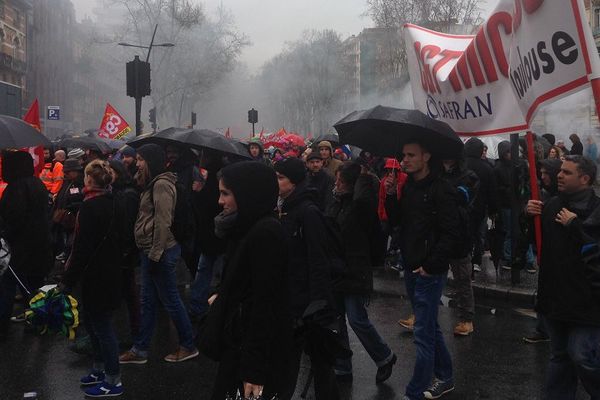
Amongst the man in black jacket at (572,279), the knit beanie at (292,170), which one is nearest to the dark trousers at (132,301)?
the knit beanie at (292,170)

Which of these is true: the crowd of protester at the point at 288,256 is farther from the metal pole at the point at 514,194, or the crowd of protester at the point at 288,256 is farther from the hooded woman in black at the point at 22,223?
the metal pole at the point at 514,194

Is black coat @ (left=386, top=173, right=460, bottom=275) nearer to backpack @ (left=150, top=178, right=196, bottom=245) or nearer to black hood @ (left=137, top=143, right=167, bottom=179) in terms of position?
backpack @ (left=150, top=178, right=196, bottom=245)

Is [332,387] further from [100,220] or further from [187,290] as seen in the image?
[187,290]

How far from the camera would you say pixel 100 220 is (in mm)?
4324

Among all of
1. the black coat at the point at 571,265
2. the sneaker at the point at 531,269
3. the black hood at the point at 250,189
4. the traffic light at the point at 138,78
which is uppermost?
the traffic light at the point at 138,78

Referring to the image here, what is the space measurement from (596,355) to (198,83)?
46954mm

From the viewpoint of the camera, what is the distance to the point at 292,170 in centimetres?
360

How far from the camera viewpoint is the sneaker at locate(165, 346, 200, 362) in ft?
16.8

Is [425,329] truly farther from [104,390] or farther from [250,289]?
[104,390]

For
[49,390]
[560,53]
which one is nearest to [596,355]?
[560,53]

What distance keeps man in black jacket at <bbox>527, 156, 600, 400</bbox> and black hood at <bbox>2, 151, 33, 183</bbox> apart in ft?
13.4

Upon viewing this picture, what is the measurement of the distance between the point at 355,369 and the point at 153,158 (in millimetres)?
2157

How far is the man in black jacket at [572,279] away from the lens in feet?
11.2

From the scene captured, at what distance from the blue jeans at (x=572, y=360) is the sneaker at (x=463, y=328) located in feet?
6.99
